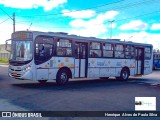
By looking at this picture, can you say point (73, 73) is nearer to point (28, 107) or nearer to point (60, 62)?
point (60, 62)

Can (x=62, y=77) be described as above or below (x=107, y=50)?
below

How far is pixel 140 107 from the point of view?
8.34 metres

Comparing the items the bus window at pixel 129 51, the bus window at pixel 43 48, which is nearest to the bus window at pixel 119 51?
the bus window at pixel 129 51

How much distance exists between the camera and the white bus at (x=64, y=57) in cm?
1455

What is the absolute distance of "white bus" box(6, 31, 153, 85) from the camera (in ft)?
47.7

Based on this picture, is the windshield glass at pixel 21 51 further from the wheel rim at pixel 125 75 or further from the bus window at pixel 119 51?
the wheel rim at pixel 125 75

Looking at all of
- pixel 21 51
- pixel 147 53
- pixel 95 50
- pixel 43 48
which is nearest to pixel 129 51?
pixel 147 53

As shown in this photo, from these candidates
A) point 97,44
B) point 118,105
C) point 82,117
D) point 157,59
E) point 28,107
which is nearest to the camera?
point 82,117

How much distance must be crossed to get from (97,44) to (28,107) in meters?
10.4

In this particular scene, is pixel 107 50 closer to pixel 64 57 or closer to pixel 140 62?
pixel 64 57

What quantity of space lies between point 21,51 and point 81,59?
164 inches

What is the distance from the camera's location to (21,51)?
14.8 meters

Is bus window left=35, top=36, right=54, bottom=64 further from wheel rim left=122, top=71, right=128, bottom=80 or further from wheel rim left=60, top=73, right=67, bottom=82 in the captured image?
wheel rim left=122, top=71, right=128, bottom=80

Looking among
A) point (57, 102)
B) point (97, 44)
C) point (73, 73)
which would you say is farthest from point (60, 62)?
point (57, 102)
